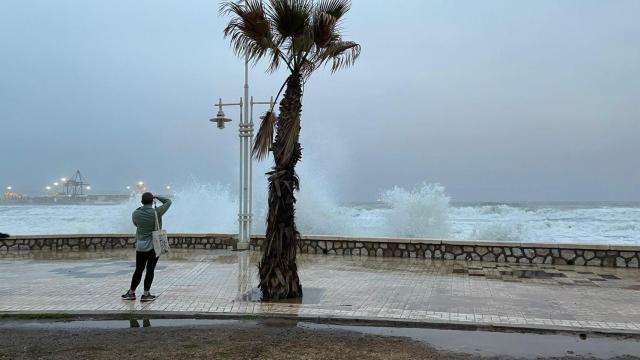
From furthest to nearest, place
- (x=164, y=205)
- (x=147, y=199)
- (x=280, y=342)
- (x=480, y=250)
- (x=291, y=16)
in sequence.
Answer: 1. (x=480, y=250)
2. (x=164, y=205)
3. (x=147, y=199)
4. (x=291, y=16)
5. (x=280, y=342)

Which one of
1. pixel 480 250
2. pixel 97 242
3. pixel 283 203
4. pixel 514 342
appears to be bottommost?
pixel 514 342

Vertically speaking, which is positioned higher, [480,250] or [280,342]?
[480,250]

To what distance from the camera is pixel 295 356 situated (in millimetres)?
4836

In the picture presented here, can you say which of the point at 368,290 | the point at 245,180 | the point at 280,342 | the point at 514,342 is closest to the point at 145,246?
the point at 280,342

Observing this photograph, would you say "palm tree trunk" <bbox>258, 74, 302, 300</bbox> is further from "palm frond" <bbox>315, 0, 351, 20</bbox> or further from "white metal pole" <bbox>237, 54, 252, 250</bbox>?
"white metal pole" <bbox>237, 54, 252, 250</bbox>

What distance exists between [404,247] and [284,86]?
6.82 metres

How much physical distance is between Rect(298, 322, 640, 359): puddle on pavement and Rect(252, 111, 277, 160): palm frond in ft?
8.41

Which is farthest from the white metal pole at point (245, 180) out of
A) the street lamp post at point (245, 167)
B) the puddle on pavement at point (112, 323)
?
the puddle on pavement at point (112, 323)

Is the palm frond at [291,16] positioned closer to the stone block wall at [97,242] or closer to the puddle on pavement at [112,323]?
the puddle on pavement at [112,323]

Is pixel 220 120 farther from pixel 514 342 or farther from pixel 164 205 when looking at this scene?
pixel 514 342

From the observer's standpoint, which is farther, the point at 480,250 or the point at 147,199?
the point at 480,250

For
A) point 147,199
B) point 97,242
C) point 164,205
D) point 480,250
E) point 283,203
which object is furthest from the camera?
point 97,242

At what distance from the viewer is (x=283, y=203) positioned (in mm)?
7391

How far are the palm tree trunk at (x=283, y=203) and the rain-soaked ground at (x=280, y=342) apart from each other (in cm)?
125
